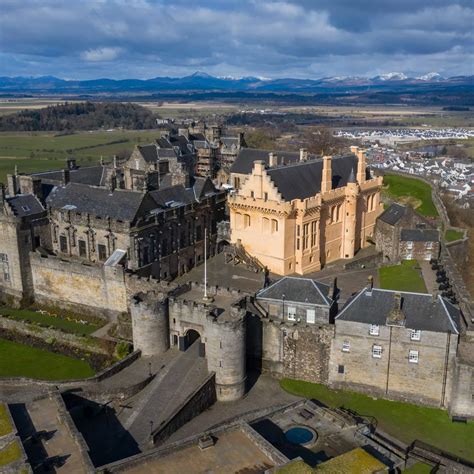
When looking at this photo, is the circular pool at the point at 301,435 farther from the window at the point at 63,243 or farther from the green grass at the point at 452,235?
the green grass at the point at 452,235

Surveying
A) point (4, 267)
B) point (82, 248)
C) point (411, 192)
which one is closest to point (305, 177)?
point (82, 248)

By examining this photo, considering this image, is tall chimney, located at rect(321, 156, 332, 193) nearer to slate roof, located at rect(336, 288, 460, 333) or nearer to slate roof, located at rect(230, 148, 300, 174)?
slate roof, located at rect(230, 148, 300, 174)

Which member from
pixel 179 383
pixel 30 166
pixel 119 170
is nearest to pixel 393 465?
pixel 179 383

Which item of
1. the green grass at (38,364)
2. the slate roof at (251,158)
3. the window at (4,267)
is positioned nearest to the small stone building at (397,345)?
the green grass at (38,364)

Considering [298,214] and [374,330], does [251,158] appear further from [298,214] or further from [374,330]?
[374,330]

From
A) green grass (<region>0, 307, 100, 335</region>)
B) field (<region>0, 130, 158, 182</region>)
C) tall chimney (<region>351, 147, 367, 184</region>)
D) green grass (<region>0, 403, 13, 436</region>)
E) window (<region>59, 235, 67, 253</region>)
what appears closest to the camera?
green grass (<region>0, 403, 13, 436</region>)

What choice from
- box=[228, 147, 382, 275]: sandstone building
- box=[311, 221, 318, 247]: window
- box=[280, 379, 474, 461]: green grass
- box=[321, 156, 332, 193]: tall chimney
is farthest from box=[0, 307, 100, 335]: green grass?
box=[321, 156, 332, 193]: tall chimney
